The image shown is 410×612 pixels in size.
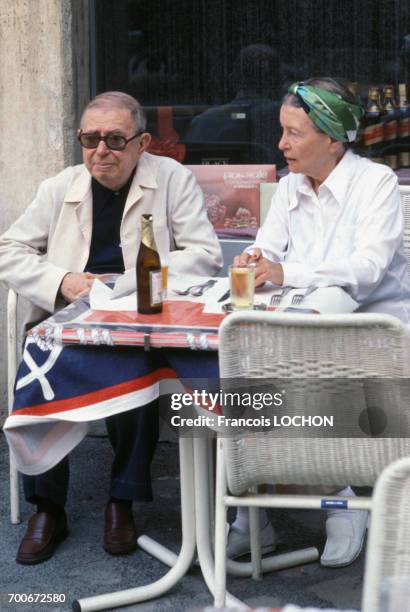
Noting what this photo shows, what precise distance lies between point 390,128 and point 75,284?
193cm

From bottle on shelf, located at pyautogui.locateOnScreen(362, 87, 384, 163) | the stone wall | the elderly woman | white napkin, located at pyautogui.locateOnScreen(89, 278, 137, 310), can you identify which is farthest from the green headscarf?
the stone wall

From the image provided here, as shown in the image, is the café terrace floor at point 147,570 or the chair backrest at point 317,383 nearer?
the chair backrest at point 317,383

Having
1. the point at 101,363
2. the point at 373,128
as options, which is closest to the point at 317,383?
the point at 101,363

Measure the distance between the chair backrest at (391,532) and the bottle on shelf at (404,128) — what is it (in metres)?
3.83

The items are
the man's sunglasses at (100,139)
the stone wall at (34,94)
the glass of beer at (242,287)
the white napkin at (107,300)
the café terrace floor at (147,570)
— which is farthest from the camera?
the stone wall at (34,94)

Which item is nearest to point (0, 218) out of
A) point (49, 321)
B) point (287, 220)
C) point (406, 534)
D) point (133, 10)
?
point (133, 10)

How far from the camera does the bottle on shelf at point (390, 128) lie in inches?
209

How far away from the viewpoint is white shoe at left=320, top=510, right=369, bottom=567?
13.1ft

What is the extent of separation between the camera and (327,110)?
407 centimetres

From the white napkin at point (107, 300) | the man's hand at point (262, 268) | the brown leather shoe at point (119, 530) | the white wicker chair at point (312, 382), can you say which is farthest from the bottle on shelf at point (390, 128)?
the white wicker chair at point (312, 382)

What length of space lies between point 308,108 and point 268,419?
4.91 ft

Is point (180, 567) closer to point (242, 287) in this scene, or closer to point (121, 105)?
point (242, 287)

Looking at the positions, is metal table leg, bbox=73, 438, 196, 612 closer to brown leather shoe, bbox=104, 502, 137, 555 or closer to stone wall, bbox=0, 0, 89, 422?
brown leather shoe, bbox=104, 502, 137, 555

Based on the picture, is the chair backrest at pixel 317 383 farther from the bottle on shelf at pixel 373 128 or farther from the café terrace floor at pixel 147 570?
the bottle on shelf at pixel 373 128
